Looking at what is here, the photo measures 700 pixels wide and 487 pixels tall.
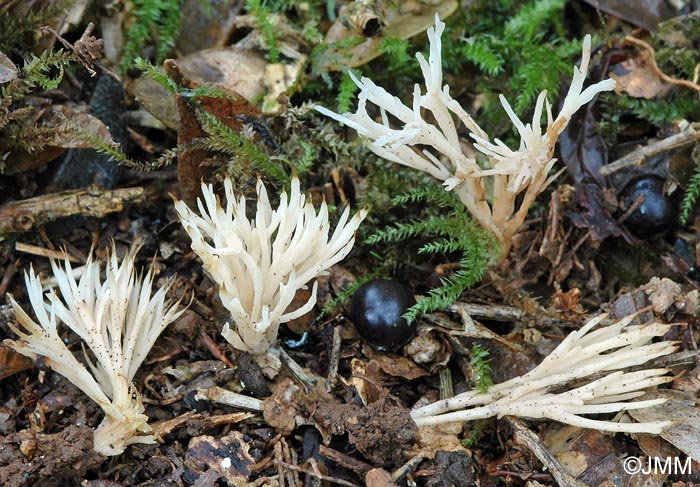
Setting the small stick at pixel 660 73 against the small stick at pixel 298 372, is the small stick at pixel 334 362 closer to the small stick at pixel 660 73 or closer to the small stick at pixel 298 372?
the small stick at pixel 298 372

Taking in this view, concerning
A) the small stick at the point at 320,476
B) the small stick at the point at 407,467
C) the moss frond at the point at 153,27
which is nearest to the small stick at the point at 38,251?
the moss frond at the point at 153,27

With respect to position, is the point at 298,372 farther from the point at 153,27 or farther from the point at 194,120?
the point at 153,27

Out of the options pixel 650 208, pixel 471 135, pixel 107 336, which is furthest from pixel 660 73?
pixel 107 336

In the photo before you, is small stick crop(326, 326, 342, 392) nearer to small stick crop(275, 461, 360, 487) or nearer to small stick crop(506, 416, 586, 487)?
small stick crop(275, 461, 360, 487)

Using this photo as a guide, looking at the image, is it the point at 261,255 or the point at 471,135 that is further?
the point at 261,255

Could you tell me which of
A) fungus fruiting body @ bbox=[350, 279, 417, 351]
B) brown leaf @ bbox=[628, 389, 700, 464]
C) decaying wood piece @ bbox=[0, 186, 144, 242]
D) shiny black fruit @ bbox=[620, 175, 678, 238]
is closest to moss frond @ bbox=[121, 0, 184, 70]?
decaying wood piece @ bbox=[0, 186, 144, 242]

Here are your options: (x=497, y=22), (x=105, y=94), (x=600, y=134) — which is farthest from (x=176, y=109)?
(x=600, y=134)

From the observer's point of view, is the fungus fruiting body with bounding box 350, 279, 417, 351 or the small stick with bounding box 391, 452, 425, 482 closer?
the small stick with bounding box 391, 452, 425, 482
